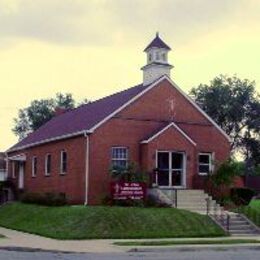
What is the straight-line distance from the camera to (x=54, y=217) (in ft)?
108

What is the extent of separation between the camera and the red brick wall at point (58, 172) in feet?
132

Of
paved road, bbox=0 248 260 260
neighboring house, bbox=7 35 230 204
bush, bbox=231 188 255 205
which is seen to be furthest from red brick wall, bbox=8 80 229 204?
paved road, bbox=0 248 260 260

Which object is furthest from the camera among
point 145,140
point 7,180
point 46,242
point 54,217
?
point 7,180

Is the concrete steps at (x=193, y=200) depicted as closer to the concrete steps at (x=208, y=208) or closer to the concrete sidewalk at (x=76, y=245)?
the concrete steps at (x=208, y=208)

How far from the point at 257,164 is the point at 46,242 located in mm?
60333

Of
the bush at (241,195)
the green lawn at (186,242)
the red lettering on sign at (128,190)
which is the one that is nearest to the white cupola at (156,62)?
the bush at (241,195)

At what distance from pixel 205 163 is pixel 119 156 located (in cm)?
606

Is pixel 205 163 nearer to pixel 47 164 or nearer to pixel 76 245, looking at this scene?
pixel 47 164

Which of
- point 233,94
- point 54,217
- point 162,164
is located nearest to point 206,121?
point 162,164

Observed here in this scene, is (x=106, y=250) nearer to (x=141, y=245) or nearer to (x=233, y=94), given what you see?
(x=141, y=245)

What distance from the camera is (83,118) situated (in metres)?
44.9

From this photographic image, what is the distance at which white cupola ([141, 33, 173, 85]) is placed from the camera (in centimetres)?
4331

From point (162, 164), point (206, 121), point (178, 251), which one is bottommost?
point (178, 251)

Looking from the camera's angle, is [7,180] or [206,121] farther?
[7,180]
